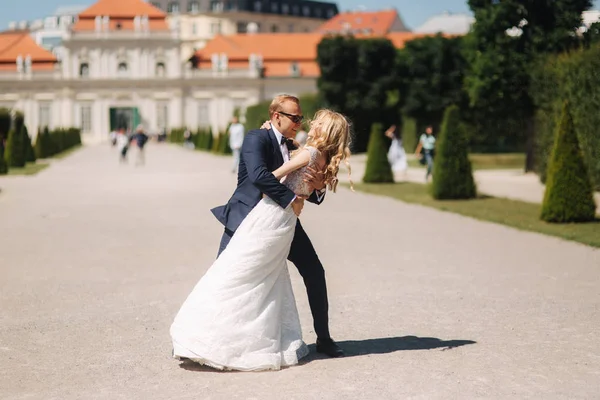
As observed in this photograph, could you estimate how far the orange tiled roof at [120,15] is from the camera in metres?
83.2

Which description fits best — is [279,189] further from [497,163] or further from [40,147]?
[40,147]

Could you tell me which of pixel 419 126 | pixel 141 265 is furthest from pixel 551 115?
pixel 419 126

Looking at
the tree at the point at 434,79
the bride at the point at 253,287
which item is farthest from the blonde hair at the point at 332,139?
the tree at the point at 434,79

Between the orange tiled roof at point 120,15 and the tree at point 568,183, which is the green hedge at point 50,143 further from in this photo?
the tree at point 568,183

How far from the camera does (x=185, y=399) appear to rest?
420 centimetres

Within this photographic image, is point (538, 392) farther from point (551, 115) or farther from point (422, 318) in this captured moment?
point (551, 115)

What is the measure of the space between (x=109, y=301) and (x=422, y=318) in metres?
2.07

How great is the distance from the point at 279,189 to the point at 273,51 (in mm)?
80480

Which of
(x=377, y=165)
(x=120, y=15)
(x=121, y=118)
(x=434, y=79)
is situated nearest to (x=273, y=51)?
(x=120, y=15)

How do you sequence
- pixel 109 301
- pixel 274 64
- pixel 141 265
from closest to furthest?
pixel 109 301
pixel 141 265
pixel 274 64

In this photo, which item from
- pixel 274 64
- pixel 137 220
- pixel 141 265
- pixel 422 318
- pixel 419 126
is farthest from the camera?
pixel 274 64

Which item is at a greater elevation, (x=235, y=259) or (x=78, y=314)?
(x=235, y=259)

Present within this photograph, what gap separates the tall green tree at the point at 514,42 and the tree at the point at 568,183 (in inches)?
467

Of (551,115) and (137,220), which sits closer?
(137,220)
